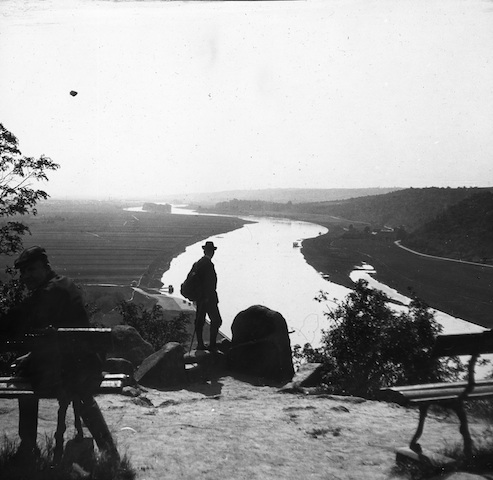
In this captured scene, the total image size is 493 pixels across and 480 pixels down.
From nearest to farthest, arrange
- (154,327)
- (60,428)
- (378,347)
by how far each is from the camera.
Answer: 1. (60,428)
2. (378,347)
3. (154,327)

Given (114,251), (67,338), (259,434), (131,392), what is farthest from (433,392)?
(114,251)

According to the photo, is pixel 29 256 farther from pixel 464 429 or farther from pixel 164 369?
pixel 164 369

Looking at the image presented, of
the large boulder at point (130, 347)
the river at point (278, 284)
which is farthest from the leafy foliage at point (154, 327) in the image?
the large boulder at point (130, 347)

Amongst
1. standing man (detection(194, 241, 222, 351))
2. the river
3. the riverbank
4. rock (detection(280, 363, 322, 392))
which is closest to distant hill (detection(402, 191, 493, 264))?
the riverbank

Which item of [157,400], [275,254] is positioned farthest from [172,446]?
[275,254]

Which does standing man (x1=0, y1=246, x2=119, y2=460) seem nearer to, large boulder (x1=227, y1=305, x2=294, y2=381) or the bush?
the bush

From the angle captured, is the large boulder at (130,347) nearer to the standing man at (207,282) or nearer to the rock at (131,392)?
the standing man at (207,282)
